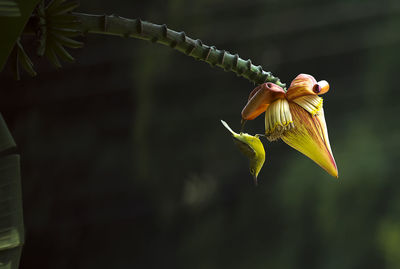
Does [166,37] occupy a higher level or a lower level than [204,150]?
higher

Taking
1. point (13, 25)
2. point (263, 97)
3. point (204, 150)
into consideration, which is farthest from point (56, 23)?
point (204, 150)

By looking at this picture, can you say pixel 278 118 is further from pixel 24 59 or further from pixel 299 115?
pixel 24 59

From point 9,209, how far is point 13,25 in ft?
0.36

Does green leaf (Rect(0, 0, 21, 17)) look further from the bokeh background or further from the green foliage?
the bokeh background

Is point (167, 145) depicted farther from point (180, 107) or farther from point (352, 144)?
point (352, 144)

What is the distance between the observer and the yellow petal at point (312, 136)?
12.5 inches

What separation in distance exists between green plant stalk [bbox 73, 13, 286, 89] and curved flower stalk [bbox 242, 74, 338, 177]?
0.06 feet

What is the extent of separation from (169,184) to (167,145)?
2.9 inches

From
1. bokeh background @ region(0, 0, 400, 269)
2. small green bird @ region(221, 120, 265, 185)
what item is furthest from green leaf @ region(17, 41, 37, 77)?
bokeh background @ region(0, 0, 400, 269)

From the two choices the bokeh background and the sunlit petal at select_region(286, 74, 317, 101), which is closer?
the sunlit petal at select_region(286, 74, 317, 101)

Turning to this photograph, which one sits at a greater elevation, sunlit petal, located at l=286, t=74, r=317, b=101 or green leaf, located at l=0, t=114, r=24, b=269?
sunlit petal, located at l=286, t=74, r=317, b=101

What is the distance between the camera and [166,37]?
32 cm

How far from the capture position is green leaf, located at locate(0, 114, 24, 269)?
291 mm

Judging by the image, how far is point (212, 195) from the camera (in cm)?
90
